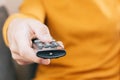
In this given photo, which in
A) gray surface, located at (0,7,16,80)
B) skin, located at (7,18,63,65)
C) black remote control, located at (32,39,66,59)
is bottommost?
black remote control, located at (32,39,66,59)

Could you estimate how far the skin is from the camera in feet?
2.10

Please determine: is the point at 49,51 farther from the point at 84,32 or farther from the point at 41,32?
the point at 84,32

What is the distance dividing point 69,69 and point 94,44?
0.37 feet

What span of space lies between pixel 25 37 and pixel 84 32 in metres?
0.29

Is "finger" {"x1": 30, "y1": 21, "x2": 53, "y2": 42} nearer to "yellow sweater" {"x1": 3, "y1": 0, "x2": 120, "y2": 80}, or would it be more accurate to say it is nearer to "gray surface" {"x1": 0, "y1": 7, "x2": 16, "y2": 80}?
"yellow sweater" {"x1": 3, "y1": 0, "x2": 120, "y2": 80}

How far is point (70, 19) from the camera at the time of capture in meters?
0.92

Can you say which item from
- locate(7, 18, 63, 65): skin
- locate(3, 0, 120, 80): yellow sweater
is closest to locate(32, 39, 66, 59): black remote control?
locate(7, 18, 63, 65): skin

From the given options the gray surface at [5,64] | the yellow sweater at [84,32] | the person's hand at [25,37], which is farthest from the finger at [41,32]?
the gray surface at [5,64]

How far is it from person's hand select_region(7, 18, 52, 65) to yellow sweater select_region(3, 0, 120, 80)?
18cm

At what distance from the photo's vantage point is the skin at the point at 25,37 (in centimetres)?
64

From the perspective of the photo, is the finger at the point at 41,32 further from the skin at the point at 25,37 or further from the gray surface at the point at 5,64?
the gray surface at the point at 5,64

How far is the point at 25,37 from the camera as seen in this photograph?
0.67 m

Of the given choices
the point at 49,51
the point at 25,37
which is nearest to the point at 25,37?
the point at 25,37

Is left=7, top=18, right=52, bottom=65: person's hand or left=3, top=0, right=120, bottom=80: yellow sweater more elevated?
left=3, top=0, right=120, bottom=80: yellow sweater
